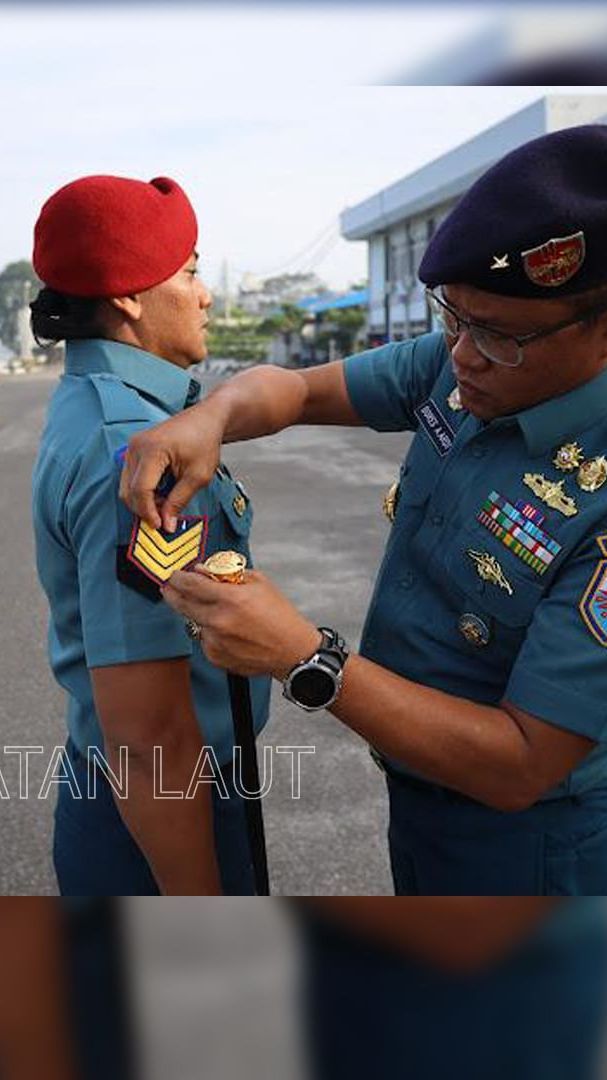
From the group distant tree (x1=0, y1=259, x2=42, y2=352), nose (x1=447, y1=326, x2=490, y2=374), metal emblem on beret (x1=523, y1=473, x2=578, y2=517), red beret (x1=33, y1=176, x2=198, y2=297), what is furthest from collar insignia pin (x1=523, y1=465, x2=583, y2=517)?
distant tree (x1=0, y1=259, x2=42, y2=352)

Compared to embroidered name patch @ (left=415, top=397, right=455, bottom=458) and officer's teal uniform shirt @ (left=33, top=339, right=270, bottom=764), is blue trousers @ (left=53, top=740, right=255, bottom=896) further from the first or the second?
embroidered name patch @ (left=415, top=397, right=455, bottom=458)

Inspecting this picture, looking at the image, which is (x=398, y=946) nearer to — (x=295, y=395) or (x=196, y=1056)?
(x=196, y=1056)

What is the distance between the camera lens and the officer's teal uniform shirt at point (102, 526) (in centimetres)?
103

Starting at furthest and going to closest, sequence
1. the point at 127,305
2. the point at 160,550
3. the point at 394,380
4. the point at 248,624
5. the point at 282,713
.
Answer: the point at 282,713 → the point at 394,380 → the point at 127,305 → the point at 160,550 → the point at 248,624

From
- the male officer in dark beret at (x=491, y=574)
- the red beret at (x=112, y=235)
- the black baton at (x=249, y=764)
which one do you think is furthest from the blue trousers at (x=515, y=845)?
the red beret at (x=112, y=235)

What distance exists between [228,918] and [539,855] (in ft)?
1.38

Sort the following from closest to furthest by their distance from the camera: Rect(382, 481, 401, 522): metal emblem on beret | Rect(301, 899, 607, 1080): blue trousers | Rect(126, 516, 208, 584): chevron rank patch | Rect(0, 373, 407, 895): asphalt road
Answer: Rect(301, 899, 607, 1080): blue trousers
Rect(126, 516, 208, 584): chevron rank patch
Rect(382, 481, 401, 522): metal emblem on beret
Rect(0, 373, 407, 895): asphalt road

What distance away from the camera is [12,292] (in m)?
1.04

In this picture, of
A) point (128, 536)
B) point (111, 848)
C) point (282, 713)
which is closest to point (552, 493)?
point (128, 536)

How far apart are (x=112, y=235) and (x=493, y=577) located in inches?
21.1

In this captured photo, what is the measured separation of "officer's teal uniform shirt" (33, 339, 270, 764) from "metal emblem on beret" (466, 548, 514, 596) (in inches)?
11.5

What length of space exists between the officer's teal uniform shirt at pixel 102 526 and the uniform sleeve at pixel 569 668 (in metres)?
0.37

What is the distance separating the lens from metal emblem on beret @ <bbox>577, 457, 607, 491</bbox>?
98 cm

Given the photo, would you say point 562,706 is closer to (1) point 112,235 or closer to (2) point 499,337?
(2) point 499,337
